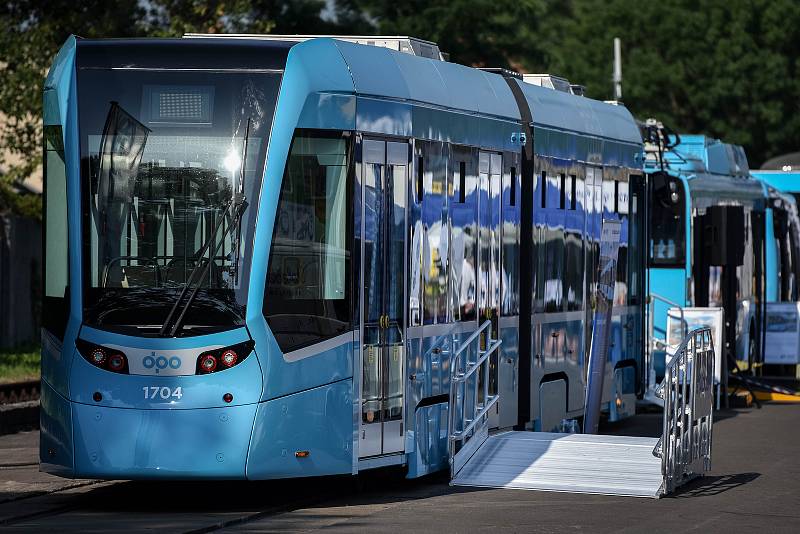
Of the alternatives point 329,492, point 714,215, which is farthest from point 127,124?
point 714,215

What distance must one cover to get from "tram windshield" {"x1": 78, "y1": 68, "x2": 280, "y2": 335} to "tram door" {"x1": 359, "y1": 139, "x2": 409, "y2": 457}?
41.5 inches

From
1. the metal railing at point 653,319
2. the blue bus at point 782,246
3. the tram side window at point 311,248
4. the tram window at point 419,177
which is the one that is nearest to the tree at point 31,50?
the metal railing at point 653,319

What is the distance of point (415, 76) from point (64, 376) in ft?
11.7

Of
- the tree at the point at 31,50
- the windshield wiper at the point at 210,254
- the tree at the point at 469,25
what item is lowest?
the windshield wiper at the point at 210,254

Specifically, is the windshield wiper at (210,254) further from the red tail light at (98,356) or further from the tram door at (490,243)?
the tram door at (490,243)

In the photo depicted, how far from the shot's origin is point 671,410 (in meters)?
14.2

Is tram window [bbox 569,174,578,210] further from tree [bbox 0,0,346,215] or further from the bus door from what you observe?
tree [bbox 0,0,346,215]

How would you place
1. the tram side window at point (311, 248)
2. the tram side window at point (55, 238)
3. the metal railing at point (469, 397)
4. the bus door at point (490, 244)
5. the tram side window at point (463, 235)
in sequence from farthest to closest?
the bus door at point (490, 244), the tram side window at point (463, 235), the metal railing at point (469, 397), the tram side window at point (55, 238), the tram side window at point (311, 248)

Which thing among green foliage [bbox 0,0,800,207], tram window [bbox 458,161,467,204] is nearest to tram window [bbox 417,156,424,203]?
tram window [bbox 458,161,467,204]

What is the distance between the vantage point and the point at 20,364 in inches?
981

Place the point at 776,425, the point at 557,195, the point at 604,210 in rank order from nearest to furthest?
the point at 557,195 < the point at 604,210 < the point at 776,425

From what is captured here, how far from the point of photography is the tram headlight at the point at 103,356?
39.7 feet

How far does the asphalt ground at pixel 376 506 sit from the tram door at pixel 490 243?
1440 millimetres

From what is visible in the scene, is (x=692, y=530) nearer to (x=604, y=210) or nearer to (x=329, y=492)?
(x=329, y=492)
